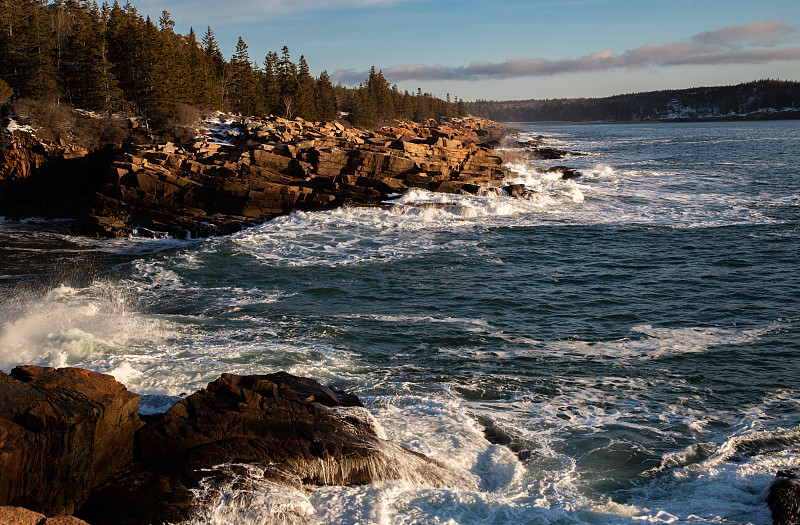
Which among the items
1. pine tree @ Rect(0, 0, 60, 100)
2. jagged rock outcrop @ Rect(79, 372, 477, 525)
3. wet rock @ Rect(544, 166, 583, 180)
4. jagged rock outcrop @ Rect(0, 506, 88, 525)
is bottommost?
jagged rock outcrop @ Rect(79, 372, 477, 525)

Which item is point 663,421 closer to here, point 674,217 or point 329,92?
point 674,217

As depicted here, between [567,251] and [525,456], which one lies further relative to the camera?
[567,251]

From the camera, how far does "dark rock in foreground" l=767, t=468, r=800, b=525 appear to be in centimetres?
800

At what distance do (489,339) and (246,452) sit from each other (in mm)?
8730

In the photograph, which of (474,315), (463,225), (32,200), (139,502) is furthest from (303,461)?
(32,200)

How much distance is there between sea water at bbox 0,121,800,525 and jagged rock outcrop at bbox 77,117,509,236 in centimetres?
218

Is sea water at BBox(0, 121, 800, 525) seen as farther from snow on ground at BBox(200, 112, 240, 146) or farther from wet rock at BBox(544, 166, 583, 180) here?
wet rock at BBox(544, 166, 583, 180)

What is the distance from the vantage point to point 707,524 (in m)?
8.20

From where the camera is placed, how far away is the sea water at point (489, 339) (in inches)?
361

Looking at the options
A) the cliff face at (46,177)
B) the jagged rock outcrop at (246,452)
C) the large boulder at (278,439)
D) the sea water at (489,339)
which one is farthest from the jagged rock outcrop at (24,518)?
the cliff face at (46,177)

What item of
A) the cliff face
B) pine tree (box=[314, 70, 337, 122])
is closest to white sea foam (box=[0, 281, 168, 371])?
the cliff face

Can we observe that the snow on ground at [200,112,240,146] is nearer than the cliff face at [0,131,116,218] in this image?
No

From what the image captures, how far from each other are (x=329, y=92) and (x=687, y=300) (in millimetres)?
79611

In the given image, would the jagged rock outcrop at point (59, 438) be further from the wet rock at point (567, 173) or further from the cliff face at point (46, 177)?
the wet rock at point (567, 173)
